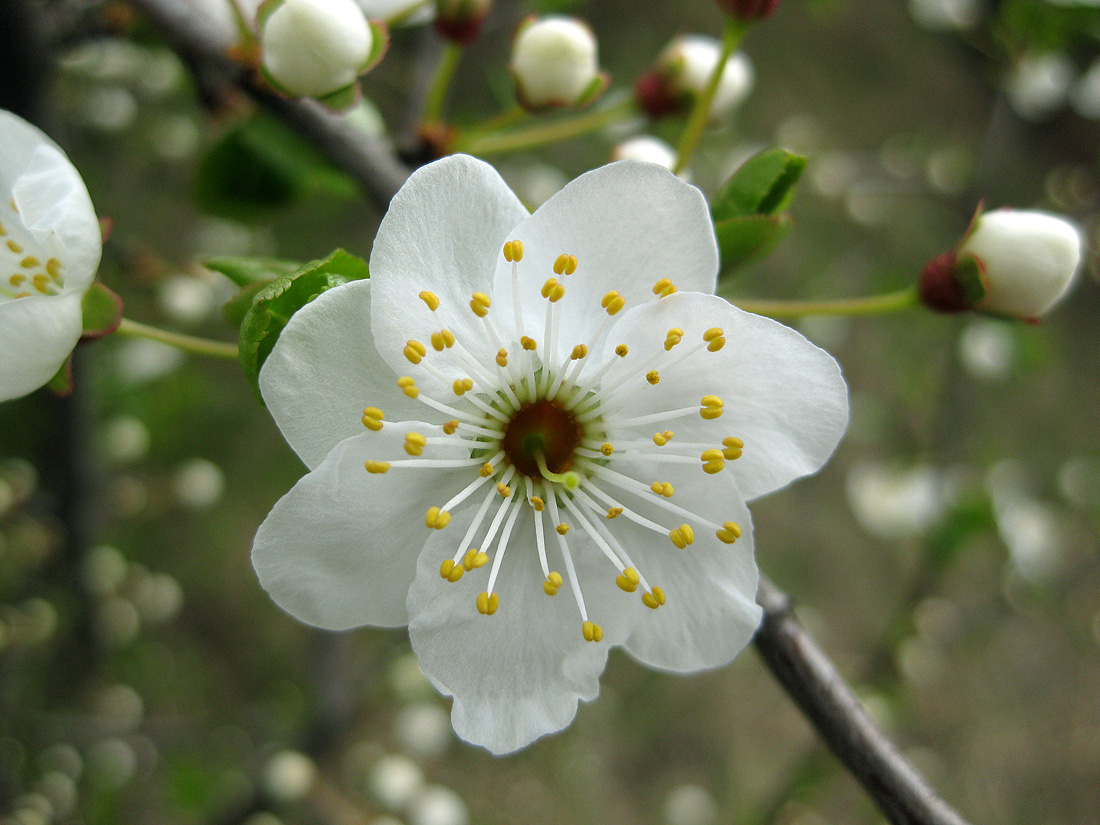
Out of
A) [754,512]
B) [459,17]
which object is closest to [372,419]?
[459,17]

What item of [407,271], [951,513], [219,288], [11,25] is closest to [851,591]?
[951,513]

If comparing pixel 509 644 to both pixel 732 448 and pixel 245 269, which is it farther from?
pixel 245 269

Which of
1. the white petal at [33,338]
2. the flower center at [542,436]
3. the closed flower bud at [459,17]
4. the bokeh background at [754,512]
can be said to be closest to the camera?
the white petal at [33,338]

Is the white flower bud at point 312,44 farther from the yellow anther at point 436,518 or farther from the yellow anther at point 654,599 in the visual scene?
the yellow anther at point 654,599

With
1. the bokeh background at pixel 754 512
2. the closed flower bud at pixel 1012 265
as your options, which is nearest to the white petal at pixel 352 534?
the closed flower bud at pixel 1012 265

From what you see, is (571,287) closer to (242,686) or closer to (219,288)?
(219,288)

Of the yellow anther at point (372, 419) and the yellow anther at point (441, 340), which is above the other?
the yellow anther at point (441, 340)

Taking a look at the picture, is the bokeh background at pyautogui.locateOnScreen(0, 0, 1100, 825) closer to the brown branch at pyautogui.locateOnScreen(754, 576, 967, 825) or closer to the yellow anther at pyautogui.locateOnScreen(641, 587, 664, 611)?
the brown branch at pyautogui.locateOnScreen(754, 576, 967, 825)
